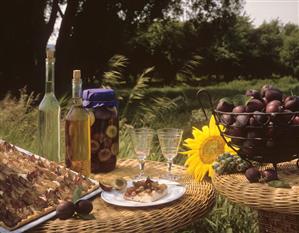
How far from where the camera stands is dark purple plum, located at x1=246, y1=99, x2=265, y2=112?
4.91ft

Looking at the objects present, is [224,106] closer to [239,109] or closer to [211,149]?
[239,109]

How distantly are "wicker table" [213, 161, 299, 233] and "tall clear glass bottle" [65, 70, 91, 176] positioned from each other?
17.1 inches

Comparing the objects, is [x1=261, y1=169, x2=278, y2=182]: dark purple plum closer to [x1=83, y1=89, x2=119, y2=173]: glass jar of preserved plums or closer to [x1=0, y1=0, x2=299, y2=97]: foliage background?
[x1=83, y1=89, x2=119, y2=173]: glass jar of preserved plums

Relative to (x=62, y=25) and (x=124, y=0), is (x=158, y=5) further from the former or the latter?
(x=62, y=25)

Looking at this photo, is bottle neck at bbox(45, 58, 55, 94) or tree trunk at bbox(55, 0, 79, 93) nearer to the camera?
bottle neck at bbox(45, 58, 55, 94)

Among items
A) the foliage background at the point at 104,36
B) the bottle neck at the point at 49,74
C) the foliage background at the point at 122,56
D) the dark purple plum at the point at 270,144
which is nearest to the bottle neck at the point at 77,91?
the bottle neck at the point at 49,74

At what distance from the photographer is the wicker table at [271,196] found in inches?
50.8

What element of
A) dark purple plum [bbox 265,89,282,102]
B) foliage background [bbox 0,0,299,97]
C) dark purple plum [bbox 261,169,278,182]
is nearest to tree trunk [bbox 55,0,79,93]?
foliage background [bbox 0,0,299,97]

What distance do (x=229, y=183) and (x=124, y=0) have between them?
8708 mm

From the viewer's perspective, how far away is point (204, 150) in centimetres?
169

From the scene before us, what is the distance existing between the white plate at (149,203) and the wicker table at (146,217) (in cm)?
1

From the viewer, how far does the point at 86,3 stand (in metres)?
9.34

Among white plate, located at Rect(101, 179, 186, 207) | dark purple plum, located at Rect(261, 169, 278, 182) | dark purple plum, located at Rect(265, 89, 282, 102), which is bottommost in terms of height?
white plate, located at Rect(101, 179, 186, 207)

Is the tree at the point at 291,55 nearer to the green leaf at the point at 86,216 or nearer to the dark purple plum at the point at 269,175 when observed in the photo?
the dark purple plum at the point at 269,175
